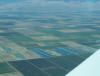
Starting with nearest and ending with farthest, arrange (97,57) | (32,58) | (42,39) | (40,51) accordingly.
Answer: (97,57)
(32,58)
(40,51)
(42,39)

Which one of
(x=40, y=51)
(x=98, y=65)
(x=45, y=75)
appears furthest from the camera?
(x=40, y=51)

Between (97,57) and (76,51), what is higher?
(97,57)

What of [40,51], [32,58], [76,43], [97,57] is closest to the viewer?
[97,57]

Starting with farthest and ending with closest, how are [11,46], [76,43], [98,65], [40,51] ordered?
[76,43], [11,46], [40,51], [98,65]

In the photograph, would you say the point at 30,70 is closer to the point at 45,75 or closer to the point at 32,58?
the point at 45,75

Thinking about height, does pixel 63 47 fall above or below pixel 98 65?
below

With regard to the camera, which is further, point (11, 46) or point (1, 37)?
point (1, 37)

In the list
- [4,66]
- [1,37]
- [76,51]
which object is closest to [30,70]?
[4,66]

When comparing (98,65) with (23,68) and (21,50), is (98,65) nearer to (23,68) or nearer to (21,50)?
(23,68)

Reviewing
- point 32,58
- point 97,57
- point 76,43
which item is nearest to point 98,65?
point 97,57
